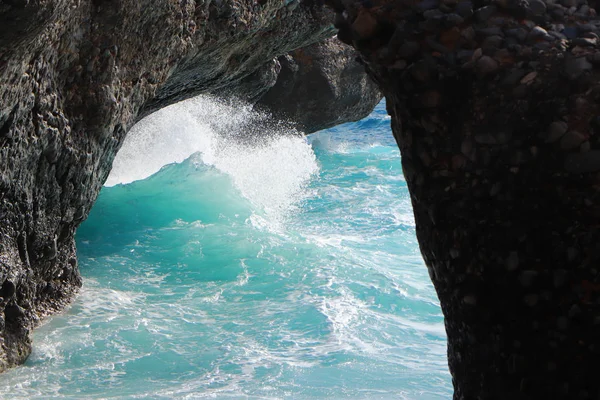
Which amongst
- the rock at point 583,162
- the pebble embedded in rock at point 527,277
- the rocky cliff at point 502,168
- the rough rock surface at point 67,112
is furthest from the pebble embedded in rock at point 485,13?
the rough rock surface at point 67,112

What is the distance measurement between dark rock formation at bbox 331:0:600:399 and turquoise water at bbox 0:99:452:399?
8.84 feet

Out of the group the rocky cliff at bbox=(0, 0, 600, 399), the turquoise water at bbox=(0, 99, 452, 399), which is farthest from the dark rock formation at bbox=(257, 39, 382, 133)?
the rocky cliff at bbox=(0, 0, 600, 399)

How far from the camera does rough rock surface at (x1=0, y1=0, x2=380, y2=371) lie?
358cm

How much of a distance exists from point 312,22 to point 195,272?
2.52 m

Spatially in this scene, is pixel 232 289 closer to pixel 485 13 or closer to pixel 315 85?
pixel 485 13

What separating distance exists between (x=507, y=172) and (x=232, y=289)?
4.84m

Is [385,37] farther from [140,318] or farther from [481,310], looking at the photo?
[140,318]

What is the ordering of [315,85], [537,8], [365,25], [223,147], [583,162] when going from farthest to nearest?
1. [315,85]
2. [223,147]
3. [365,25]
4. [537,8]
5. [583,162]

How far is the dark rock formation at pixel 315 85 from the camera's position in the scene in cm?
1130

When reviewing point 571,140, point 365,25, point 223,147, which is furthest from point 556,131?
Answer: point 223,147

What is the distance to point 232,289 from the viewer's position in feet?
19.6

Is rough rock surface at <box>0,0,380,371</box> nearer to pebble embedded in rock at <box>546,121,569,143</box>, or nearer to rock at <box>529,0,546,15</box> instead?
rock at <box>529,0,546,15</box>

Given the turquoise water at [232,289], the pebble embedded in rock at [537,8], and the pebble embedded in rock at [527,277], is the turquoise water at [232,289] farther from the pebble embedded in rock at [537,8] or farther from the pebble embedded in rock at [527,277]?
the pebble embedded in rock at [537,8]

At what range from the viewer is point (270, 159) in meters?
11.6
